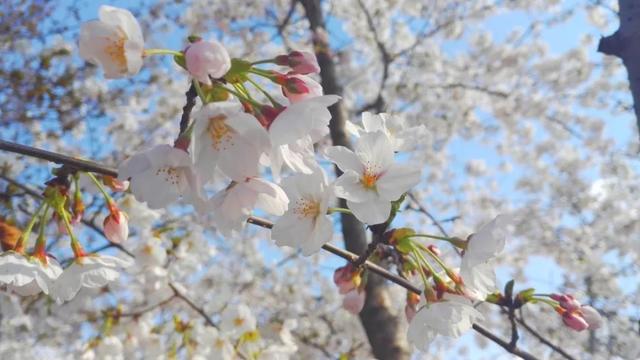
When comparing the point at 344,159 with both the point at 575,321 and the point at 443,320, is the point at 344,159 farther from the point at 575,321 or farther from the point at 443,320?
the point at 575,321

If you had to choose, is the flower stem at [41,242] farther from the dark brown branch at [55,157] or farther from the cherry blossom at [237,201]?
the cherry blossom at [237,201]

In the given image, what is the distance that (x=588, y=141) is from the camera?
8617mm

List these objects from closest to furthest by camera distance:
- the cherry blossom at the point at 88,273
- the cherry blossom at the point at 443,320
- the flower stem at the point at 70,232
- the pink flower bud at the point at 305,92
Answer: the pink flower bud at the point at 305,92
the cherry blossom at the point at 443,320
the flower stem at the point at 70,232
the cherry blossom at the point at 88,273

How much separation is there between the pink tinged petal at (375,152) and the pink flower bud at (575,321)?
1.77 feet

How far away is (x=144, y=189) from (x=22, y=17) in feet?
13.2

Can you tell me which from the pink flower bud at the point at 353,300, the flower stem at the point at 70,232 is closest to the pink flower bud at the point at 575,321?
the pink flower bud at the point at 353,300

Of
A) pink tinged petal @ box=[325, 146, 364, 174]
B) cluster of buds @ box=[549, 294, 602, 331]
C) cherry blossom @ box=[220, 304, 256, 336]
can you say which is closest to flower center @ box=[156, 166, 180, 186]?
pink tinged petal @ box=[325, 146, 364, 174]

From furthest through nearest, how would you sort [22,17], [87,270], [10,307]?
[22,17]
[10,307]
[87,270]

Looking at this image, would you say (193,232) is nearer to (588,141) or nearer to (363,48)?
(363,48)

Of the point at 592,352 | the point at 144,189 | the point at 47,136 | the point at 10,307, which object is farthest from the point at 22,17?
the point at 592,352

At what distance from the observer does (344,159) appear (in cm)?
92

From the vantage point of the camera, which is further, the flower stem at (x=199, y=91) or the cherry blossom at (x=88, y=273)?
the cherry blossom at (x=88, y=273)

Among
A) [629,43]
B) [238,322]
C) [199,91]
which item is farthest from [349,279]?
[238,322]

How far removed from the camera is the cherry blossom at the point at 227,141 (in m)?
0.75
